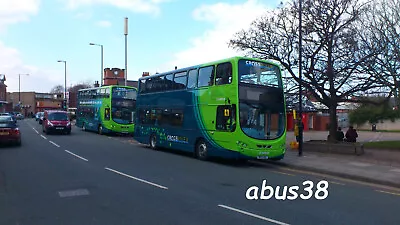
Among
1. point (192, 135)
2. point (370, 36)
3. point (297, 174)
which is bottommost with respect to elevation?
point (297, 174)

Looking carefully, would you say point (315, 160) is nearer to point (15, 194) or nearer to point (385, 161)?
point (385, 161)

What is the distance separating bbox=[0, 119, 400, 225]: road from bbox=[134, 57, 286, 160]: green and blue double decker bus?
1037 millimetres

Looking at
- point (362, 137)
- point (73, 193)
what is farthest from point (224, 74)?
point (362, 137)

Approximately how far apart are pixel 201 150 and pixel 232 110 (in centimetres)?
288

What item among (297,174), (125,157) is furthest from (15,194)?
(297,174)

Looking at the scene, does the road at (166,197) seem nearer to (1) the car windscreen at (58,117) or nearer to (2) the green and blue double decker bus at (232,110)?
(2) the green and blue double decker bus at (232,110)

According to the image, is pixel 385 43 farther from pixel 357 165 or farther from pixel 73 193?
pixel 73 193

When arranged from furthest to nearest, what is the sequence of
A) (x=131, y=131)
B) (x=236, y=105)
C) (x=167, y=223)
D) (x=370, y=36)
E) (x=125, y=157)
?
1. (x=131, y=131)
2. (x=370, y=36)
3. (x=125, y=157)
4. (x=236, y=105)
5. (x=167, y=223)

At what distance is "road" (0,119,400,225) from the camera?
279 inches

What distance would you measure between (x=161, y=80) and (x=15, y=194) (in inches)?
475

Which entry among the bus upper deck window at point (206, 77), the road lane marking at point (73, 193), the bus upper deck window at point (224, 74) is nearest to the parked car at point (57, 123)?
the bus upper deck window at point (206, 77)

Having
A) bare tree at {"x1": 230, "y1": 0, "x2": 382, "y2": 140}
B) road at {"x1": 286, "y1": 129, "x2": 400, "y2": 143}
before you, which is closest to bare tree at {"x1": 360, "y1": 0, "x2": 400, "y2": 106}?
bare tree at {"x1": 230, "y1": 0, "x2": 382, "y2": 140}

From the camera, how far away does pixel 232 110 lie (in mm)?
14773

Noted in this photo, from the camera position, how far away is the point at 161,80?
20.4 metres
